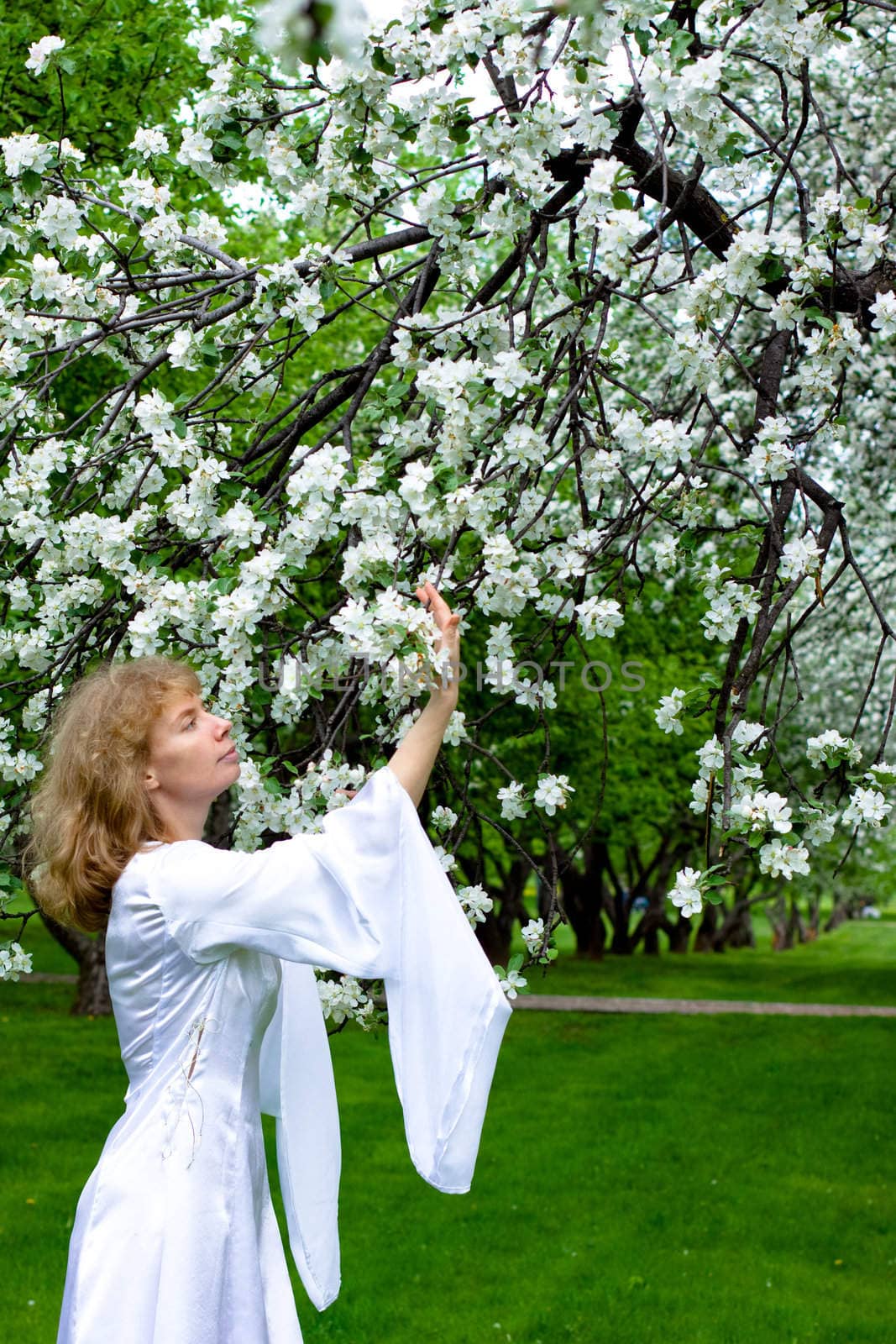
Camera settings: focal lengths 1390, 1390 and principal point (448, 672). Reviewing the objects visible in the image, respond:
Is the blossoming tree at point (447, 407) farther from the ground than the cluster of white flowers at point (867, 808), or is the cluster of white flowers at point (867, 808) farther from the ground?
the blossoming tree at point (447, 407)

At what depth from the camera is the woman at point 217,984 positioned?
2.46 metres

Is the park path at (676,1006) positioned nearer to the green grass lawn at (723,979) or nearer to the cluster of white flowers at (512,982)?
the green grass lawn at (723,979)

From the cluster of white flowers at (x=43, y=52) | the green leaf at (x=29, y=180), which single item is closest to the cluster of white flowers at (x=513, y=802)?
the green leaf at (x=29, y=180)

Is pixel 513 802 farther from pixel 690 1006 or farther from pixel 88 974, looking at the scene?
pixel 690 1006

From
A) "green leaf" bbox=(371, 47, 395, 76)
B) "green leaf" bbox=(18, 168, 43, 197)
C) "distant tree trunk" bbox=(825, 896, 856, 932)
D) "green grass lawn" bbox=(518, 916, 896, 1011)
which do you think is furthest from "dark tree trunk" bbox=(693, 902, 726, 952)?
"green leaf" bbox=(371, 47, 395, 76)

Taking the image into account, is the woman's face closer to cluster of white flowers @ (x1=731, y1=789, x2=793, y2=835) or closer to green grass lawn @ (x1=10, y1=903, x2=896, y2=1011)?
cluster of white flowers @ (x1=731, y1=789, x2=793, y2=835)

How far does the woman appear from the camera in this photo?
2465 millimetres

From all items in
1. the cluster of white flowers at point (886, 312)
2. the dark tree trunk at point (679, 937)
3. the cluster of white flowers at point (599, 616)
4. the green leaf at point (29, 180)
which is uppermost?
the green leaf at point (29, 180)

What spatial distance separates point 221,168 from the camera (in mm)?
3625

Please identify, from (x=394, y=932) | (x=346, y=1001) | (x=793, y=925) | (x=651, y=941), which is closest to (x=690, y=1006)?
(x=651, y=941)

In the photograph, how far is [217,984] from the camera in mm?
2619

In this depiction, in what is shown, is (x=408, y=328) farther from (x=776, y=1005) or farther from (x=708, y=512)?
(x=776, y=1005)

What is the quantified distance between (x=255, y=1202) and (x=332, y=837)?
0.74 m

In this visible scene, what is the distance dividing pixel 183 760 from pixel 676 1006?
15700mm
